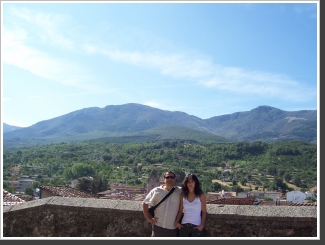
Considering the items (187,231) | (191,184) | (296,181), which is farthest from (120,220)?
(296,181)

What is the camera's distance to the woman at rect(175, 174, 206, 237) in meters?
3.85

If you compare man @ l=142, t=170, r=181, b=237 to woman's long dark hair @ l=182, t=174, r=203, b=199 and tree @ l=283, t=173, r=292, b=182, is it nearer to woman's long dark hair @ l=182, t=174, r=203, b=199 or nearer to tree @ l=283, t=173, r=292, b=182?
woman's long dark hair @ l=182, t=174, r=203, b=199

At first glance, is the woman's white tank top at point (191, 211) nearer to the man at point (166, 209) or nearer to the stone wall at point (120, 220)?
the man at point (166, 209)

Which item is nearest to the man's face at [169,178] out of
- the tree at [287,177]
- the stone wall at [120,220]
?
the stone wall at [120,220]

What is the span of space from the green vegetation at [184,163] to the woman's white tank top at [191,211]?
53.7 meters

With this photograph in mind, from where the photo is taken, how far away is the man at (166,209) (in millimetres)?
3838

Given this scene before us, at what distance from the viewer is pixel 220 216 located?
14.3 ft

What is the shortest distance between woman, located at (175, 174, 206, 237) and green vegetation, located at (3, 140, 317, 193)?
5373cm

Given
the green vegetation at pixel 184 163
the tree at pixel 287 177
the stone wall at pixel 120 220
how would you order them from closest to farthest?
the stone wall at pixel 120 220 → the green vegetation at pixel 184 163 → the tree at pixel 287 177

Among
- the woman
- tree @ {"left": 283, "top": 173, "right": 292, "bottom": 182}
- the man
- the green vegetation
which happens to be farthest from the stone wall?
tree @ {"left": 283, "top": 173, "right": 292, "bottom": 182}

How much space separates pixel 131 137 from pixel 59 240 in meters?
148

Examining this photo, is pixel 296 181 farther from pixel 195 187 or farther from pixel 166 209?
pixel 166 209

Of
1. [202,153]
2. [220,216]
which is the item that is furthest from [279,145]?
[220,216]

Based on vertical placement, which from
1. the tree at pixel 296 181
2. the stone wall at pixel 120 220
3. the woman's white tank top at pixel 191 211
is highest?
the woman's white tank top at pixel 191 211
